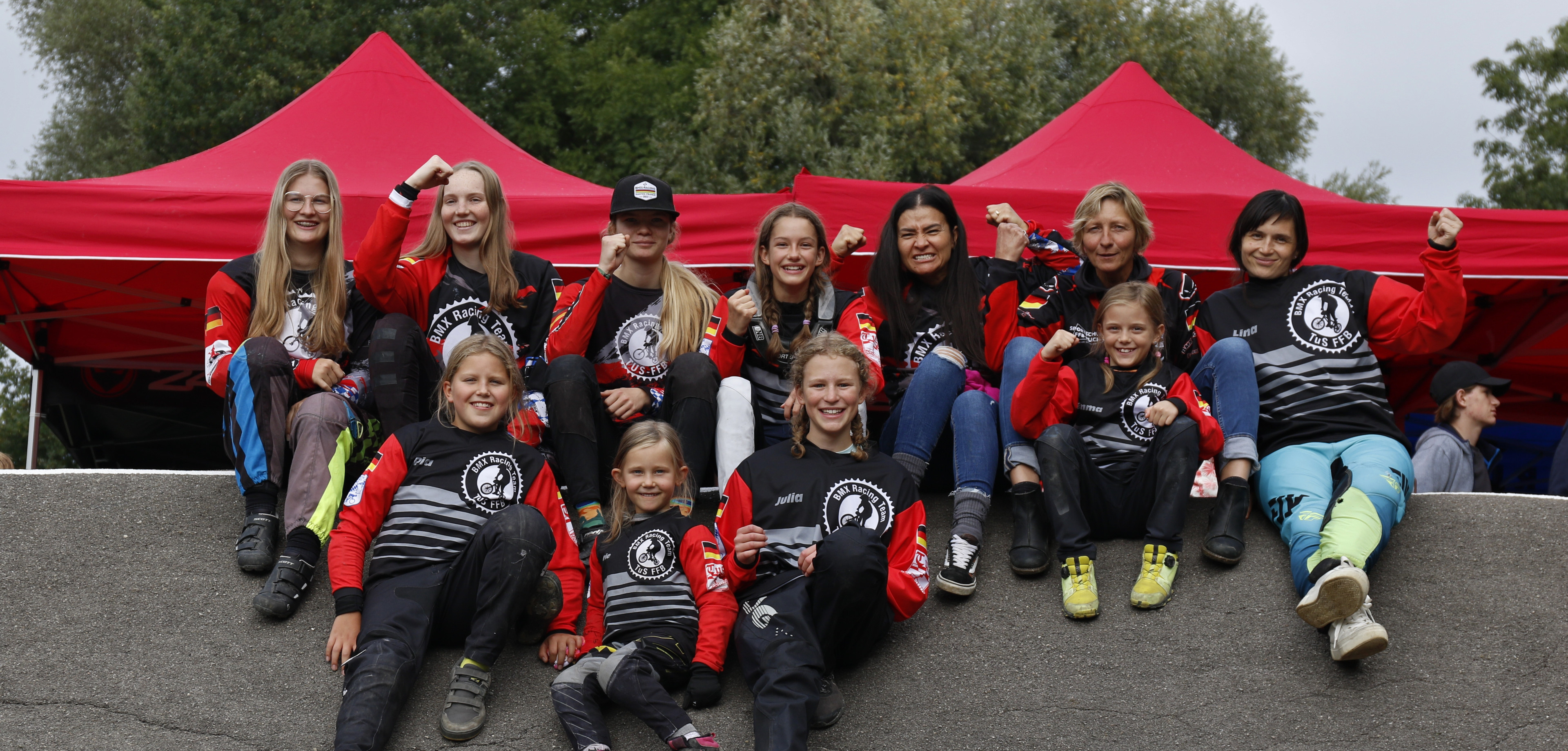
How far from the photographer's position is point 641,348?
172 inches

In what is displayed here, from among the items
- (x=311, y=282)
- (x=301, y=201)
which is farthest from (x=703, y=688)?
(x=301, y=201)

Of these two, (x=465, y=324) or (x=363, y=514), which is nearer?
(x=363, y=514)

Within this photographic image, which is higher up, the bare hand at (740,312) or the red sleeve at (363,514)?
the bare hand at (740,312)

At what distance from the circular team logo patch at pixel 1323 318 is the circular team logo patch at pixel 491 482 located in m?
2.81

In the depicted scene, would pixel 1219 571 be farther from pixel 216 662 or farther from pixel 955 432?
pixel 216 662

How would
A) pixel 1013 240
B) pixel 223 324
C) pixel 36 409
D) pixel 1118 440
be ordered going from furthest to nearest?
1. pixel 36 409
2. pixel 1013 240
3. pixel 223 324
4. pixel 1118 440

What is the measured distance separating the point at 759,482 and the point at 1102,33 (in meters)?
15.2

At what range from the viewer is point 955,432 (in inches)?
160

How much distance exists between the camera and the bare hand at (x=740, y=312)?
158 inches

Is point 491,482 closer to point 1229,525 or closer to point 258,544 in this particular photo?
point 258,544

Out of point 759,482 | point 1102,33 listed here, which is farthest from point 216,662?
point 1102,33

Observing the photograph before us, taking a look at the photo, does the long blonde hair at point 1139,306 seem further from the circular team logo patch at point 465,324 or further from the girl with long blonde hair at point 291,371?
the girl with long blonde hair at point 291,371

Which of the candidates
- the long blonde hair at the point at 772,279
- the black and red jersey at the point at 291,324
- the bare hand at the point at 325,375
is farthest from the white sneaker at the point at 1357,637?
the bare hand at the point at 325,375

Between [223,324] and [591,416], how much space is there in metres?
1.42
